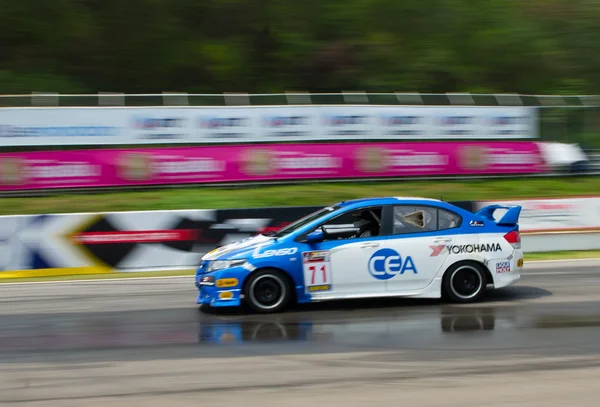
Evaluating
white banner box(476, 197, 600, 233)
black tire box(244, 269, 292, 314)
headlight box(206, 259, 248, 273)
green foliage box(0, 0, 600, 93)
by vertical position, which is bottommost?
black tire box(244, 269, 292, 314)

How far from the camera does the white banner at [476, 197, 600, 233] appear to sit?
17328 millimetres

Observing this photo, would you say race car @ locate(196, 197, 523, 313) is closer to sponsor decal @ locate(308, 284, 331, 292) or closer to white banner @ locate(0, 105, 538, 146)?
sponsor decal @ locate(308, 284, 331, 292)

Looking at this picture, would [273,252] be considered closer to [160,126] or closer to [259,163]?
[259,163]

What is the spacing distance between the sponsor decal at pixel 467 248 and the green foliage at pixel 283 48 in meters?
24.3

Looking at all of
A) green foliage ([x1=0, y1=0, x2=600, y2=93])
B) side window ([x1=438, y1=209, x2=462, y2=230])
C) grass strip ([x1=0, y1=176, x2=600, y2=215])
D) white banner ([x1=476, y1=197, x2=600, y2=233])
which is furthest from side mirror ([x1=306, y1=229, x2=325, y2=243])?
green foliage ([x1=0, y1=0, x2=600, y2=93])

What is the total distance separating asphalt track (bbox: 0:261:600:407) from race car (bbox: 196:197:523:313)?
0.27 meters

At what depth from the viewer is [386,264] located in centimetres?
1034

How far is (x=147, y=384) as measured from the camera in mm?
6906

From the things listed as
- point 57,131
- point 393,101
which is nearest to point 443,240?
point 57,131

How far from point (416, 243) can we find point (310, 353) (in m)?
3.05

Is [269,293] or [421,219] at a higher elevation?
[421,219]

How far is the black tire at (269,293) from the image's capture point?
33.4ft

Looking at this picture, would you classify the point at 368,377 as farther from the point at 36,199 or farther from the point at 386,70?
the point at 386,70

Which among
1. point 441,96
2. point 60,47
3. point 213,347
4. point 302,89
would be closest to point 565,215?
point 441,96
